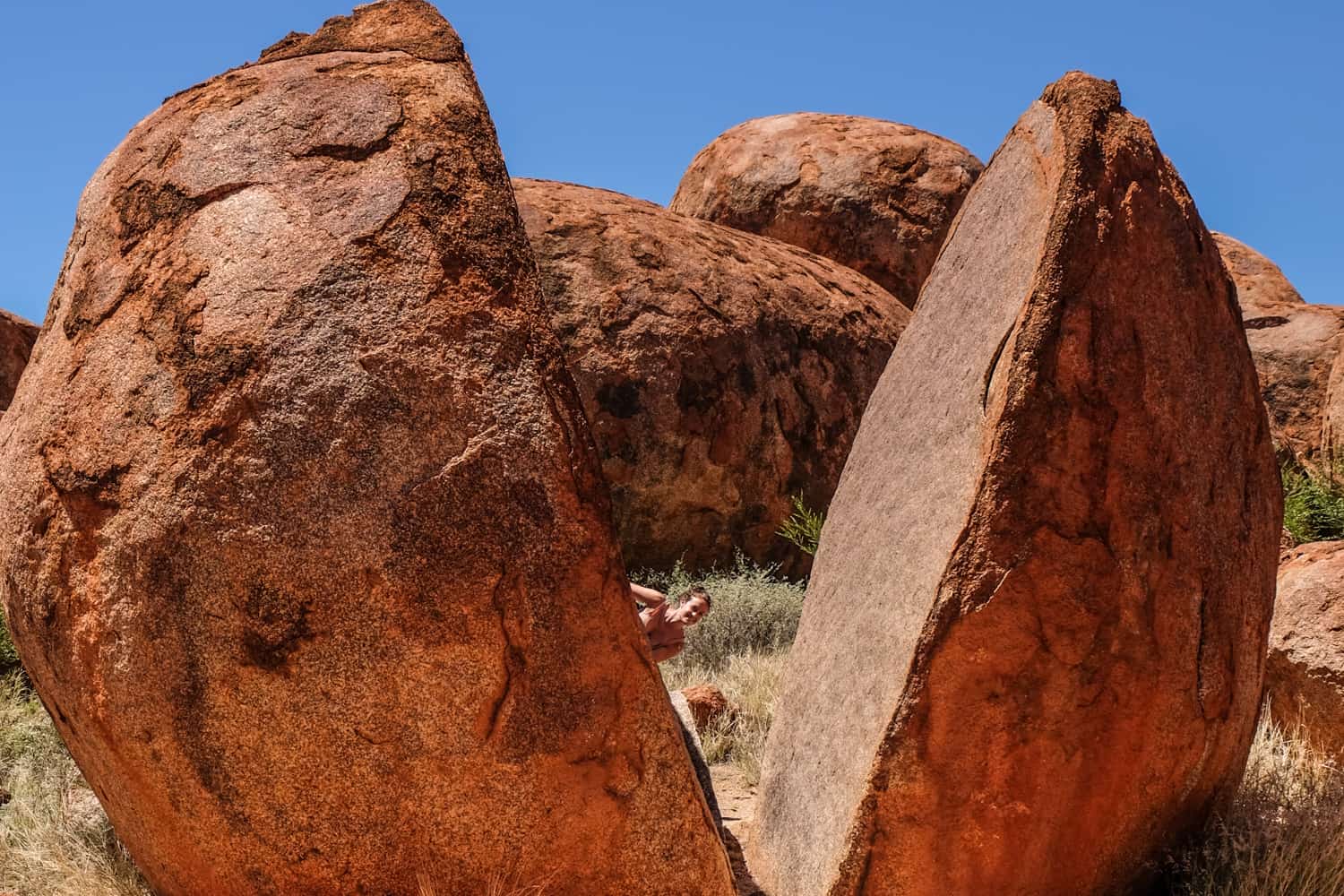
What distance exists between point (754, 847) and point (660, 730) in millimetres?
1397

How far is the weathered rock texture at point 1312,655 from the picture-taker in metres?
4.61

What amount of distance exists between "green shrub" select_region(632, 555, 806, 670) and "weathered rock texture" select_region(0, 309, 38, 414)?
23.7 feet

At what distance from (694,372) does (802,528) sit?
938 mm

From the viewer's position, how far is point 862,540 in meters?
3.61

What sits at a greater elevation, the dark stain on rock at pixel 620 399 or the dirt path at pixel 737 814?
the dark stain on rock at pixel 620 399

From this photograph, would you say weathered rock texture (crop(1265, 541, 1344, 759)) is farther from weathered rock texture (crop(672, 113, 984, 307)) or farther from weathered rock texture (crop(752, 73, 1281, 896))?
weathered rock texture (crop(672, 113, 984, 307))

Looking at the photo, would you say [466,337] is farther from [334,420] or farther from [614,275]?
[614,275]

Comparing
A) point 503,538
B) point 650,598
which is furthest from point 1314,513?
point 503,538

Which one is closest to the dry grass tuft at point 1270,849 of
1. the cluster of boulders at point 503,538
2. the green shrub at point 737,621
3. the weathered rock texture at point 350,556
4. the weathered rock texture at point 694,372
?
the cluster of boulders at point 503,538

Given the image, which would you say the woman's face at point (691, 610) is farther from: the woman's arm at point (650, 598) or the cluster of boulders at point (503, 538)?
the cluster of boulders at point (503, 538)

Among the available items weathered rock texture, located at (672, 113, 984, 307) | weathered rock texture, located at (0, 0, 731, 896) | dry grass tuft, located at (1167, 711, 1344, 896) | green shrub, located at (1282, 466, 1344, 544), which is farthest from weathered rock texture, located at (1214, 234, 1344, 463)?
weathered rock texture, located at (0, 0, 731, 896)

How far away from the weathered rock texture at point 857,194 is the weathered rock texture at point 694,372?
2.86m

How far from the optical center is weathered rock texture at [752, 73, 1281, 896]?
9.32 ft

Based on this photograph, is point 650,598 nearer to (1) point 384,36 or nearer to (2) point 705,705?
(1) point 384,36
